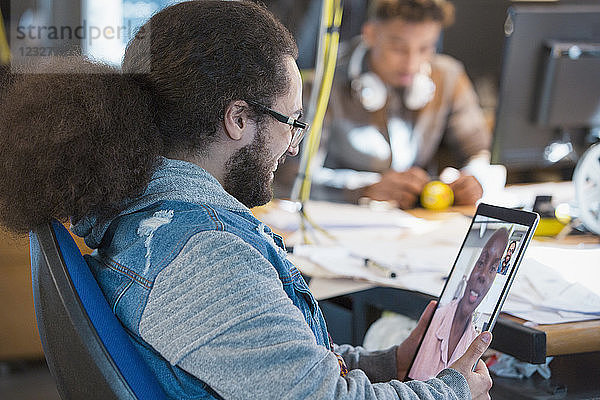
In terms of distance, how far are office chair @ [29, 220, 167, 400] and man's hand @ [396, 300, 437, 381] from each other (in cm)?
50

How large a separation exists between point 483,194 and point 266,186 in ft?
4.72

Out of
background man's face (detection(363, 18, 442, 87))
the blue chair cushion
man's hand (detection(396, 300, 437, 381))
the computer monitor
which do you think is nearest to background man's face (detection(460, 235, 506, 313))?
man's hand (detection(396, 300, 437, 381))

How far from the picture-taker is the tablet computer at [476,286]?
1077mm

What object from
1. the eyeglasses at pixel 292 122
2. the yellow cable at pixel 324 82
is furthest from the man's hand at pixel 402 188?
the eyeglasses at pixel 292 122

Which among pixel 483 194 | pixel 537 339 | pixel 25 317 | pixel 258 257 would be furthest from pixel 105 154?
pixel 25 317

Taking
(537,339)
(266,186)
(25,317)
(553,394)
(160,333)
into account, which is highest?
(266,186)

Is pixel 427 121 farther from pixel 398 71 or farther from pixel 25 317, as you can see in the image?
pixel 25 317

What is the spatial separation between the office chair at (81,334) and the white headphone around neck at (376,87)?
92.8 inches

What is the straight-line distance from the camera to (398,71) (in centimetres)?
316

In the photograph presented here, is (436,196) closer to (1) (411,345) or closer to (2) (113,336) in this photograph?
(1) (411,345)

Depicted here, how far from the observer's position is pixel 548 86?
2.05 m

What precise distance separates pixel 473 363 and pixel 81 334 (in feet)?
1.64

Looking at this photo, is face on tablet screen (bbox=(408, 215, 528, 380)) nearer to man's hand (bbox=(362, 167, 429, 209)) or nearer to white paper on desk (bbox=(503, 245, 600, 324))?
white paper on desk (bbox=(503, 245, 600, 324))

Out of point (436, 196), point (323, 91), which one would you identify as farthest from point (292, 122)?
point (436, 196)
